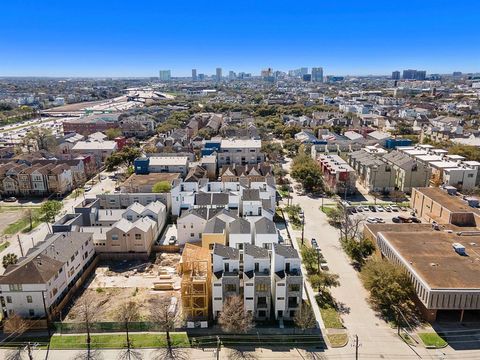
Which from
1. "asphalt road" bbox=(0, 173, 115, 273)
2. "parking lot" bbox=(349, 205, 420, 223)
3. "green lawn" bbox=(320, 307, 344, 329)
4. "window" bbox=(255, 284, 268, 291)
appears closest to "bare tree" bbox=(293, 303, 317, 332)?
"green lawn" bbox=(320, 307, 344, 329)

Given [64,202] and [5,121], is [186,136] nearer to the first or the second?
[64,202]

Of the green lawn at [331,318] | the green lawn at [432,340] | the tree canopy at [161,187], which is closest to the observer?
the green lawn at [432,340]

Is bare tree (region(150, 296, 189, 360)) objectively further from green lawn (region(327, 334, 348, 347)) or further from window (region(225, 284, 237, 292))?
green lawn (region(327, 334, 348, 347))

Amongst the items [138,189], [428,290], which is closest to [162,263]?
[138,189]

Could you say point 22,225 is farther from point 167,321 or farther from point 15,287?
point 167,321

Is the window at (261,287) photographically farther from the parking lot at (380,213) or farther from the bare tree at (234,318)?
the parking lot at (380,213)

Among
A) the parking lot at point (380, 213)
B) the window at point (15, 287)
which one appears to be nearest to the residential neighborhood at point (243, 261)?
the window at point (15, 287)
